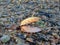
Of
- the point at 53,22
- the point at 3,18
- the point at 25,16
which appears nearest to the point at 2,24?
the point at 3,18

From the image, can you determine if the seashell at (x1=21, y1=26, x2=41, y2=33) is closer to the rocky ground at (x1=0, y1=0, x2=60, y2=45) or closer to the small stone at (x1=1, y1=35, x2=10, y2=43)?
the rocky ground at (x1=0, y1=0, x2=60, y2=45)

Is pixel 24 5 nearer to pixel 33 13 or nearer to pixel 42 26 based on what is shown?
pixel 33 13

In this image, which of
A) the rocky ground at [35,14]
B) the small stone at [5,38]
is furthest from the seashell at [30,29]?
the small stone at [5,38]

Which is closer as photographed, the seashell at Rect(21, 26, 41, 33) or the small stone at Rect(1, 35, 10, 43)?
the small stone at Rect(1, 35, 10, 43)

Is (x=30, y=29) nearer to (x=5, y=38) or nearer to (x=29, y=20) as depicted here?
(x=29, y=20)

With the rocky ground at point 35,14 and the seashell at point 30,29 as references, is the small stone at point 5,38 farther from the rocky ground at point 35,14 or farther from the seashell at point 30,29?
the seashell at point 30,29

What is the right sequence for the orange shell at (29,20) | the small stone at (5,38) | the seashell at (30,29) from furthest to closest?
the orange shell at (29,20)
the seashell at (30,29)
the small stone at (5,38)

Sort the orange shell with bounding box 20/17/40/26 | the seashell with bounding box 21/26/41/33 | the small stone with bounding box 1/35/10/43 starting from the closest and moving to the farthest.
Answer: the small stone with bounding box 1/35/10/43 < the seashell with bounding box 21/26/41/33 < the orange shell with bounding box 20/17/40/26

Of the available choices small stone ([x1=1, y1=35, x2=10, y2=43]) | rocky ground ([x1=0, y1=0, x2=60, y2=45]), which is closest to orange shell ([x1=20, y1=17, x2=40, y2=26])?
rocky ground ([x1=0, y1=0, x2=60, y2=45])

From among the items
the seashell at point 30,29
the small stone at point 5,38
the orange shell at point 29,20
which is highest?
the orange shell at point 29,20

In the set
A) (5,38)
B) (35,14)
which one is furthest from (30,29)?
(35,14)

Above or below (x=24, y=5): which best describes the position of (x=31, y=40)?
below
